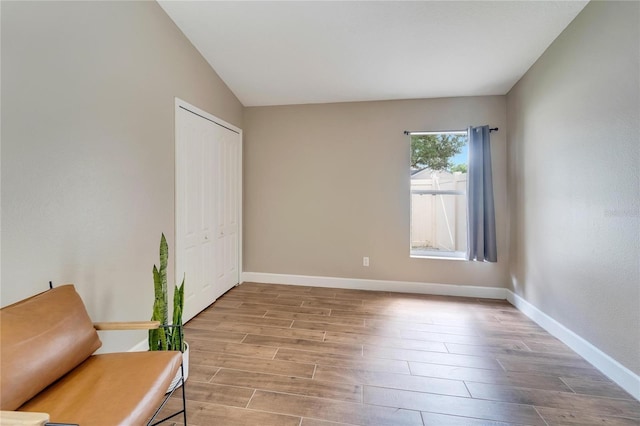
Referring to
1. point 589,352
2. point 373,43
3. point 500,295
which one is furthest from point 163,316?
point 500,295

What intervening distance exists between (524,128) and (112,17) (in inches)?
149

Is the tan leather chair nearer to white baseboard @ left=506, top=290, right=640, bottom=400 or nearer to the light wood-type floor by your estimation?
the light wood-type floor

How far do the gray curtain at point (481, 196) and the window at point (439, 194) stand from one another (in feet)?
0.57

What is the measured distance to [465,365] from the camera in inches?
75.2

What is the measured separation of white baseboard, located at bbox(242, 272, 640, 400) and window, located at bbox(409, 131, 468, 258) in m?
0.44

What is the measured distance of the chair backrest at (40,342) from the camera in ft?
3.07

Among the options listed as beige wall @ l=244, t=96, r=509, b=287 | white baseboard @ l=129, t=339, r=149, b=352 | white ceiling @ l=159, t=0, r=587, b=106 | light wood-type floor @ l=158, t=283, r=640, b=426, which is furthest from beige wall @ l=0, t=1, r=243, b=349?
beige wall @ l=244, t=96, r=509, b=287

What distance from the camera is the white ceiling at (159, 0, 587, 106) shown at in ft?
7.04

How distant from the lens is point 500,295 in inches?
127

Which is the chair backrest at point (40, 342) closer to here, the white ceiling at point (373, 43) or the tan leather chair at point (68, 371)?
the tan leather chair at point (68, 371)

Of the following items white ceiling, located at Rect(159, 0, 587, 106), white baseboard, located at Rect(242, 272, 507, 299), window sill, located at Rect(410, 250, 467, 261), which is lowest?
white baseboard, located at Rect(242, 272, 507, 299)

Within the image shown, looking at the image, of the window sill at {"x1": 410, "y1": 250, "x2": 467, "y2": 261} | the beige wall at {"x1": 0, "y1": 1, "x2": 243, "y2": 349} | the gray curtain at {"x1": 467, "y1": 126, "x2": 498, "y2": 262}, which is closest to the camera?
the beige wall at {"x1": 0, "y1": 1, "x2": 243, "y2": 349}

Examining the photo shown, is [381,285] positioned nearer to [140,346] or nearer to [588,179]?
[588,179]

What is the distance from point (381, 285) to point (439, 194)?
143 centimetres
